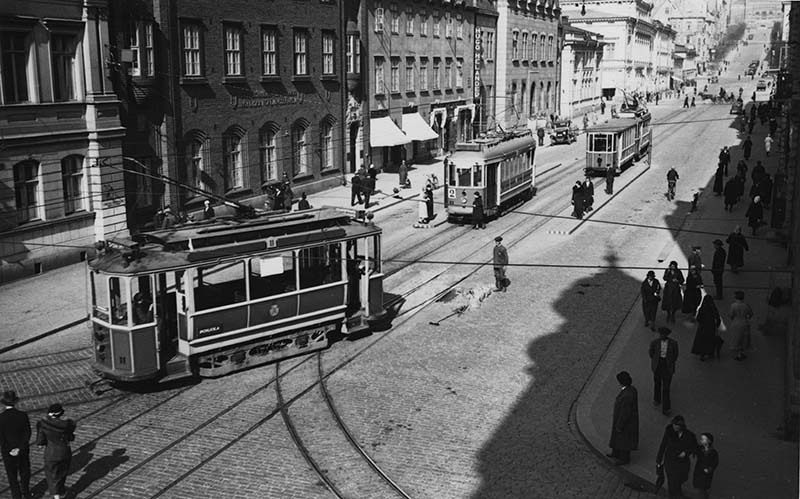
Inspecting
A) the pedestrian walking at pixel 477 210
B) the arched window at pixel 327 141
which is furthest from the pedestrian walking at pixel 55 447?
the arched window at pixel 327 141

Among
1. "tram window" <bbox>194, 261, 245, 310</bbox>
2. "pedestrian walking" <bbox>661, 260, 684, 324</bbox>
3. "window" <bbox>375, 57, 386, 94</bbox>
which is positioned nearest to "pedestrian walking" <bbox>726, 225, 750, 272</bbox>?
"pedestrian walking" <bbox>661, 260, 684, 324</bbox>

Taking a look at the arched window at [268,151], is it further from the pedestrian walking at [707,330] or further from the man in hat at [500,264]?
the pedestrian walking at [707,330]

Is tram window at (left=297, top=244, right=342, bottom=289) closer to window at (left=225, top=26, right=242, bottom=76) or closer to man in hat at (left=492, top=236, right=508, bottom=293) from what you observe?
man in hat at (left=492, top=236, right=508, bottom=293)

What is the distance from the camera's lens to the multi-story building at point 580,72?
A: 88900 mm

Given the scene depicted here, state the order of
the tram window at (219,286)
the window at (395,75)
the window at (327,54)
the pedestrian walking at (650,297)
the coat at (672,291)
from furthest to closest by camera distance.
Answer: the window at (395,75) < the window at (327,54) < the coat at (672,291) < the pedestrian walking at (650,297) < the tram window at (219,286)

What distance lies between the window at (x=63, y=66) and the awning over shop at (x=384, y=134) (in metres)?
21.3

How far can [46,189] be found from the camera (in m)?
27.1

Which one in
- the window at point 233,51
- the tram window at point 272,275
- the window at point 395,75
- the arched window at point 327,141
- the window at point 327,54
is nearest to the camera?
the tram window at point 272,275

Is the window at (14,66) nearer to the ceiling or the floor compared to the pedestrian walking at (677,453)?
nearer to the ceiling

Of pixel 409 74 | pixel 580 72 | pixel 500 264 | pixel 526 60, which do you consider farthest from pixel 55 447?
pixel 580 72

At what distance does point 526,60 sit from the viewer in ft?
243

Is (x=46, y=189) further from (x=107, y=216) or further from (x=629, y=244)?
(x=629, y=244)

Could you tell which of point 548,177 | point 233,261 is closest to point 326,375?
point 233,261

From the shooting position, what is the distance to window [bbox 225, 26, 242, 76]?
35656mm
